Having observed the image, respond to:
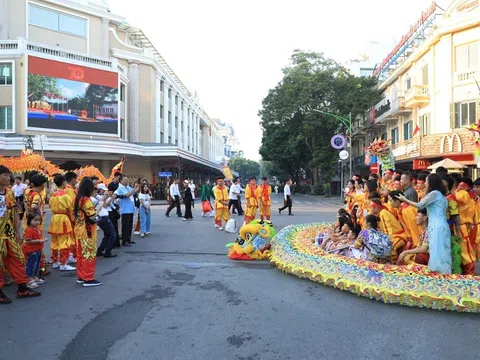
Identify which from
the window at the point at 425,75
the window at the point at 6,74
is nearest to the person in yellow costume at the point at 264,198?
the window at the point at 425,75

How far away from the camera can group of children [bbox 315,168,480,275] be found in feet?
17.7

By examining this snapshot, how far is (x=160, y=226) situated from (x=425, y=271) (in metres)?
9.82

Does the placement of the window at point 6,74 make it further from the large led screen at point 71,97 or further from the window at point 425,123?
the window at point 425,123

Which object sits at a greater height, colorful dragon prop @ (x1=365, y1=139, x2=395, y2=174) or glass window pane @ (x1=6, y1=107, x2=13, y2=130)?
glass window pane @ (x1=6, y1=107, x2=13, y2=130)

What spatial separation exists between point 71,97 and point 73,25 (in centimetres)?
748

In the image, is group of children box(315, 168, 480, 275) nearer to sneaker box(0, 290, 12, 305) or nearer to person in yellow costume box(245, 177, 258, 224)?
person in yellow costume box(245, 177, 258, 224)

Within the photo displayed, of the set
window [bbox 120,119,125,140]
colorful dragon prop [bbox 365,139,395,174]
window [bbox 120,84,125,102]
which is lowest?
colorful dragon prop [bbox 365,139,395,174]

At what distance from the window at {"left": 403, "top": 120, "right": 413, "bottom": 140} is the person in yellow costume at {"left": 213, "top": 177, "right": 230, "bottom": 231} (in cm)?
2238

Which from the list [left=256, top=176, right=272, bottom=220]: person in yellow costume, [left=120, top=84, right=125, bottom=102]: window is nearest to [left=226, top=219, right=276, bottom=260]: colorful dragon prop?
[left=256, top=176, right=272, bottom=220]: person in yellow costume

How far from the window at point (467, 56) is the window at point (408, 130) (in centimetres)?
653

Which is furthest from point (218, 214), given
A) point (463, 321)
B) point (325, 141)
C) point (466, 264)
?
point (325, 141)

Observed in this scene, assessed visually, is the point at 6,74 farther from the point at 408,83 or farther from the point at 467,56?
the point at 467,56

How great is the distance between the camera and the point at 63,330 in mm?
4145

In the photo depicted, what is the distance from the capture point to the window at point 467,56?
2275 centimetres
